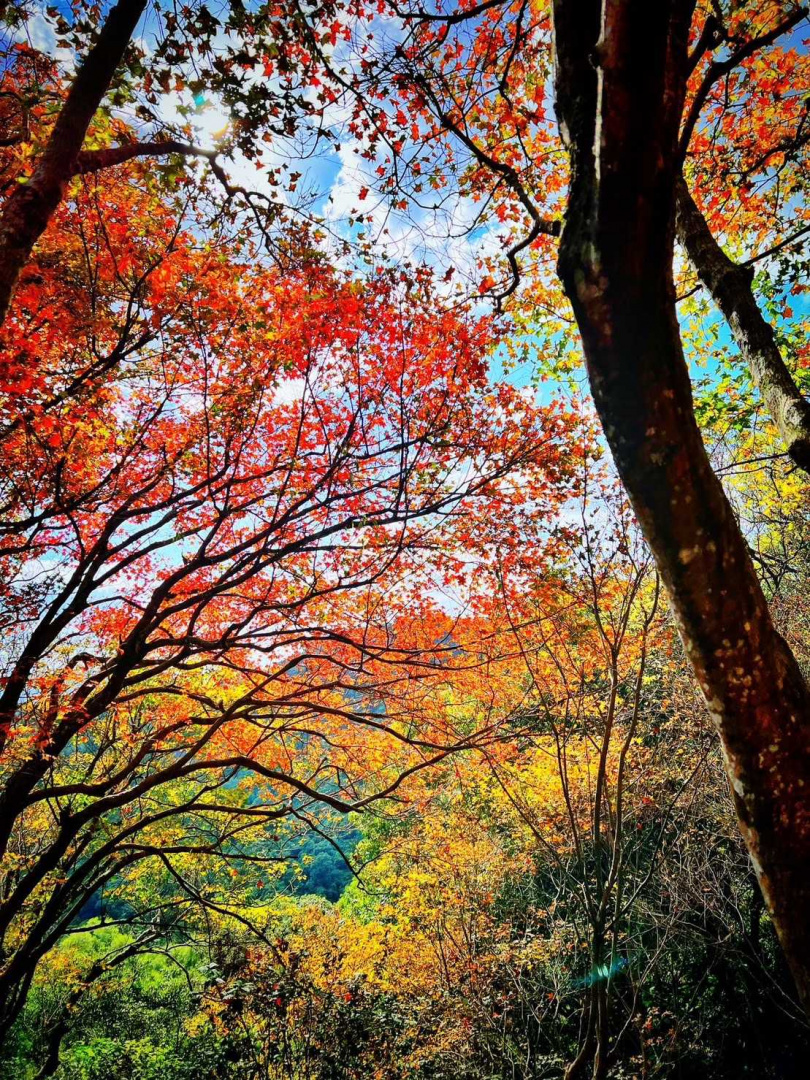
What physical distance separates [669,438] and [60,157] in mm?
3496

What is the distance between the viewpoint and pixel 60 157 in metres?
2.88

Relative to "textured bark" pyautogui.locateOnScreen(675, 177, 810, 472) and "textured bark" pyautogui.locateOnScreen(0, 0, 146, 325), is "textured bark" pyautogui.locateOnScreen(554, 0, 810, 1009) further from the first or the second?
"textured bark" pyautogui.locateOnScreen(0, 0, 146, 325)

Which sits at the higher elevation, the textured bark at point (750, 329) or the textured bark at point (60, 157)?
the textured bark at point (60, 157)

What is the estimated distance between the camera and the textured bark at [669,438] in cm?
147

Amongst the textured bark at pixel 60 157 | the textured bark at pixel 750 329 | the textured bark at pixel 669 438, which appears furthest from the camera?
the textured bark at pixel 750 329

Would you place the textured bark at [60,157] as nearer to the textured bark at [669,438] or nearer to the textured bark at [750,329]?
the textured bark at [669,438]

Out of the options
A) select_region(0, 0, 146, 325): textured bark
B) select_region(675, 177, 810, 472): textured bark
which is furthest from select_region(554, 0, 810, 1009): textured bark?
select_region(0, 0, 146, 325): textured bark

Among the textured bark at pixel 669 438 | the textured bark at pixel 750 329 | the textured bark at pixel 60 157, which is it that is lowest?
the textured bark at pixel 669 438

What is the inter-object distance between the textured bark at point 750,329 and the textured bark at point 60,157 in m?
3.65

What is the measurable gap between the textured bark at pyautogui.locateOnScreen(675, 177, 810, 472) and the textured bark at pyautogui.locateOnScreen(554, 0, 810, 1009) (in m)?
2.67

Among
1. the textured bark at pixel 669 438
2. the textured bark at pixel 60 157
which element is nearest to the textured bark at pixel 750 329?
the textured bark at pixel 669 438

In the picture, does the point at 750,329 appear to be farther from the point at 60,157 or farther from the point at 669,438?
the point at 60,157

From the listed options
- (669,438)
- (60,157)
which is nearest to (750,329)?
(669,438)

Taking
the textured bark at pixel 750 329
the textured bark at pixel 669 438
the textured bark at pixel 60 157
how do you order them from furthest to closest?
the textured bark at pixel 750 329
the textured bark at pixel 60 157
the textured bark at pixel 669 438
